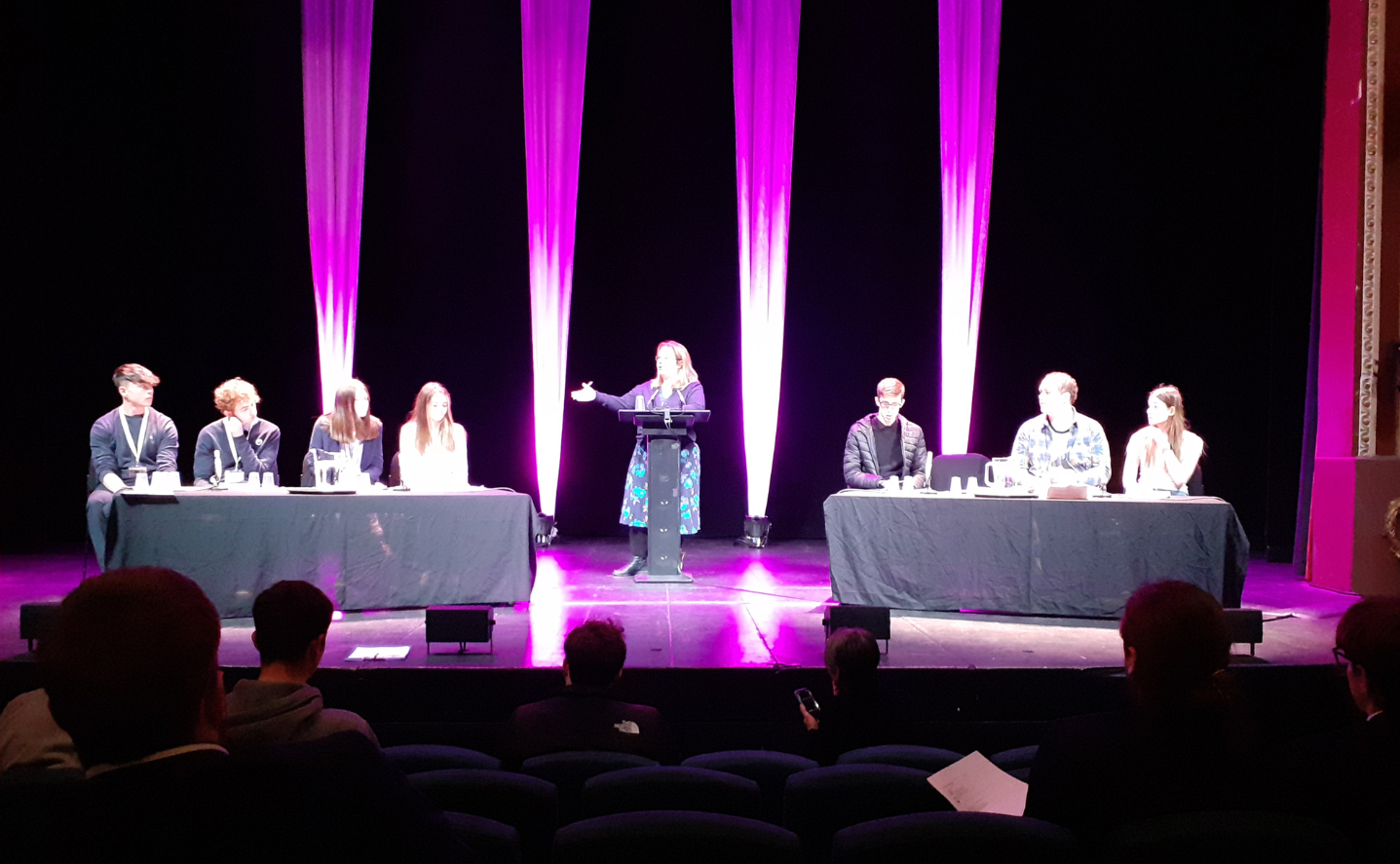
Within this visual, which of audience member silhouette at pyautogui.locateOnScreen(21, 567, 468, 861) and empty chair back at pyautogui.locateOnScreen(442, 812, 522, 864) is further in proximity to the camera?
empty chair back at pyautogui.locateOnScreen(442, 812, 522, 864)

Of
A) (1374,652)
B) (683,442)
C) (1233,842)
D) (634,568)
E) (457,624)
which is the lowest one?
(634,568)

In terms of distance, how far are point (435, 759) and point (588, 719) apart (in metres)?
0.36

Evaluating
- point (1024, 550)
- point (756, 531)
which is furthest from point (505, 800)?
point (756, 531)

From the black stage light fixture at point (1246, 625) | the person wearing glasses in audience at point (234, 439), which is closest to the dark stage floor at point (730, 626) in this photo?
the black stage light fixture at point (1246, 625)

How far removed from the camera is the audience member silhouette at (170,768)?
2.80 feet

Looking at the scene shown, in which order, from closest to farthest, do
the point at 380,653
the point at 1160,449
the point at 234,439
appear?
the point at 380,653 → the point at 1160,449 → the point at 234,439

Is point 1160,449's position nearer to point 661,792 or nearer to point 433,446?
point 433,446

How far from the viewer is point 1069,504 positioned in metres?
4.39

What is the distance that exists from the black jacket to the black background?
222cm

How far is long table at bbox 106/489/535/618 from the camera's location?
14.3 ft

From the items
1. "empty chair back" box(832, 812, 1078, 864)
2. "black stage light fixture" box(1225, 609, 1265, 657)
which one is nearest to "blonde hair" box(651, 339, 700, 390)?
"black stage light fixture" box(1225, 609, 1265, 657)

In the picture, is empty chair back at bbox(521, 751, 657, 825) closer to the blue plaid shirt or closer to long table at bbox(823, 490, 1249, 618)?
long table at bbox(823, 490, 1249, 618)

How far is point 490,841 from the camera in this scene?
1235 millimetres

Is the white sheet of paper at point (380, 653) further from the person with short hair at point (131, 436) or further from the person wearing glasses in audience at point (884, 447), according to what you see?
the person wearing glasses in audience at point (884, 447)
